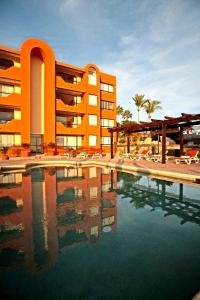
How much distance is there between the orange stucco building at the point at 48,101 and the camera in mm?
25984

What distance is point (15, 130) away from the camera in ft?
83.7

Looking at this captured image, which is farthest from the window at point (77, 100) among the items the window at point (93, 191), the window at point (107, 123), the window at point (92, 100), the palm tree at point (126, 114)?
the palm tree at point (126, 114)

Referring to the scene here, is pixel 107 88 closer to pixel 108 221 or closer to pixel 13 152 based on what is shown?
pixel 13 152

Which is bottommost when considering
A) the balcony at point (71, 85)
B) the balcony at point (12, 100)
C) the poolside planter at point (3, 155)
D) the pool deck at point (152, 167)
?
the pool deck at point (152, 167)

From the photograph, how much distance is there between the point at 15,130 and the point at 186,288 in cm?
2612

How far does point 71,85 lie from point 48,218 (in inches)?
1081

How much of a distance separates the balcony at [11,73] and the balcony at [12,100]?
232 centimetres

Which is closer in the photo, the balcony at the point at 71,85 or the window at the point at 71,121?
the balcony at the point at 71,85

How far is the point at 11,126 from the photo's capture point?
2527 cm

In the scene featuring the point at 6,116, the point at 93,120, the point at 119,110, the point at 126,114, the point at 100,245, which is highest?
the point at 119,110

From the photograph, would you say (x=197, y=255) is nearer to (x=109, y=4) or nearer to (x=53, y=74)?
(x=109, y=4)

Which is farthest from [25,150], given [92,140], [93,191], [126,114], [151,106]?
[126,114]

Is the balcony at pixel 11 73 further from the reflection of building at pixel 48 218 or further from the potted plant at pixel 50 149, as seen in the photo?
the reflection of building at pixel 48 218

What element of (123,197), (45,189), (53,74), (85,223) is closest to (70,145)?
(53,74)
